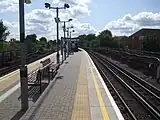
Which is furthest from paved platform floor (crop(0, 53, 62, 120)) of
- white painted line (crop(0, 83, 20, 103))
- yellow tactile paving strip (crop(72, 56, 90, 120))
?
yellow tactile paving strip (crop(72, 56, 90, 120))

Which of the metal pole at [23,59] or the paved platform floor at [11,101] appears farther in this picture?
the metal pole at [23,59]

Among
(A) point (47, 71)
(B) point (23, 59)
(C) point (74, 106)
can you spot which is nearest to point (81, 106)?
(C) point (74, 106)

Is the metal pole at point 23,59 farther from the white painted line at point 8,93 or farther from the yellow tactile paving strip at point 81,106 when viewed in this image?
the white painted line at point 8,93

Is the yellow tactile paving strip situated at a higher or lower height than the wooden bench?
lower

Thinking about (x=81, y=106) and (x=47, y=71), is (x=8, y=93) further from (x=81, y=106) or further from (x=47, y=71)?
(x=47, y=71)

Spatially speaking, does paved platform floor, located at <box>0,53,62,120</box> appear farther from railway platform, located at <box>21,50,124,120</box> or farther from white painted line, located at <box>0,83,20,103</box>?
railway platform, located at <box>21,50,124,120</box>

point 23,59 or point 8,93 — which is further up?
point 23,59

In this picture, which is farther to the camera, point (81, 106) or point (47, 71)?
point (47, 71)

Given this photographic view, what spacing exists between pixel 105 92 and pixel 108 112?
3.89 m

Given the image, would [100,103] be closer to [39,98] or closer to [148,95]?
[39,98]

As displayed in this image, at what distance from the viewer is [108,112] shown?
9.48 meters

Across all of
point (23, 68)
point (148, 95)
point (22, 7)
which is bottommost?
point (148, 95)

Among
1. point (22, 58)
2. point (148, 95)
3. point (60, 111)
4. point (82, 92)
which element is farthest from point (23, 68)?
point (148, 95)

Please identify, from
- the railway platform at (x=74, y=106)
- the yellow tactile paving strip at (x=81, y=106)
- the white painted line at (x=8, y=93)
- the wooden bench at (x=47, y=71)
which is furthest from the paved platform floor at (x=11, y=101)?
the wooden bench at (x=47, y=71)
